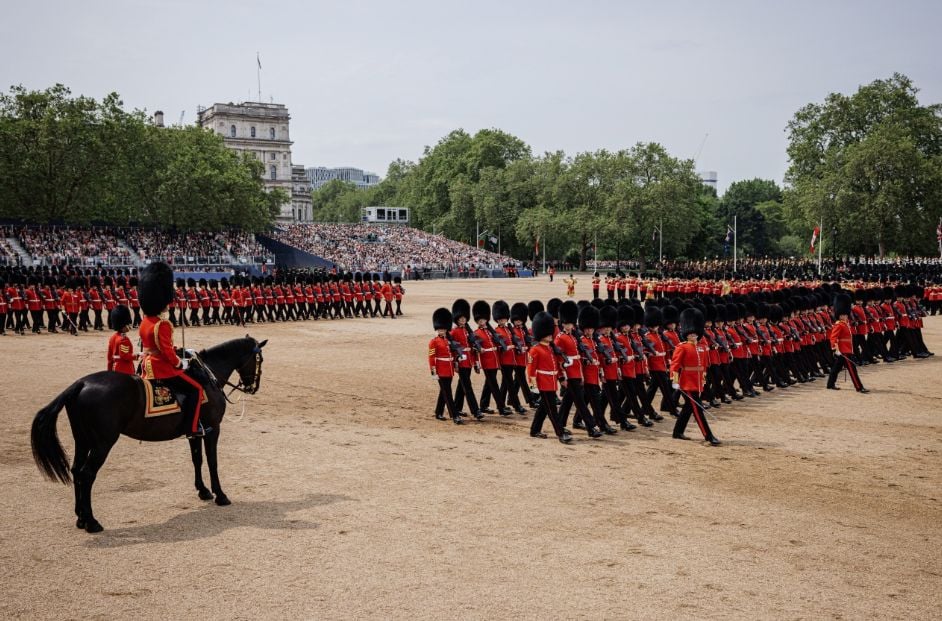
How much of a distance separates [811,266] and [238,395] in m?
43.1

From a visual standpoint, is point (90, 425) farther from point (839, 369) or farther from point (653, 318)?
point (839, 369)

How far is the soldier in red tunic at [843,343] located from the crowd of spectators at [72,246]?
Answer: 4188 centimetres

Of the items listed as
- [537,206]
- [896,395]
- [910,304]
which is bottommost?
[896,395]

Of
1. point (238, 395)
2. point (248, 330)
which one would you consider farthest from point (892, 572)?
point (248, 330)

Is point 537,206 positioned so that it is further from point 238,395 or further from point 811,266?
point 238,395

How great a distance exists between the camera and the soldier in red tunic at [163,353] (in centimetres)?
809

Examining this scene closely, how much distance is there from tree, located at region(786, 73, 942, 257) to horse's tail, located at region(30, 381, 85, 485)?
2253 inches

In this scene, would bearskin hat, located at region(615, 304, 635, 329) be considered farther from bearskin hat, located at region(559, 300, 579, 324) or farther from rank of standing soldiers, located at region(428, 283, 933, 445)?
bearskin hat, located at region(559, 300, 579, 324)

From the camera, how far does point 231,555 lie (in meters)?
6.92

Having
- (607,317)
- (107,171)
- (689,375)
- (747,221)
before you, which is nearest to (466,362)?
(607,317)

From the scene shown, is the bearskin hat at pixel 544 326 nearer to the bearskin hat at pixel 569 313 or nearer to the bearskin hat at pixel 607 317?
the bearskin hat at pixel 569 313

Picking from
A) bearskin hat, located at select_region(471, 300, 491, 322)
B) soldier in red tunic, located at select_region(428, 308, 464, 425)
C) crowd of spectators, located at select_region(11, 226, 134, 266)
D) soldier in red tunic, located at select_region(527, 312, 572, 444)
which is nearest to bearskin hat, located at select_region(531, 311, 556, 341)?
soldier in red tunic, located at select_region(527, 312, 572, 444)

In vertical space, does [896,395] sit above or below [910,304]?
below

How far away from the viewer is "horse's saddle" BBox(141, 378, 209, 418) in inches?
312
